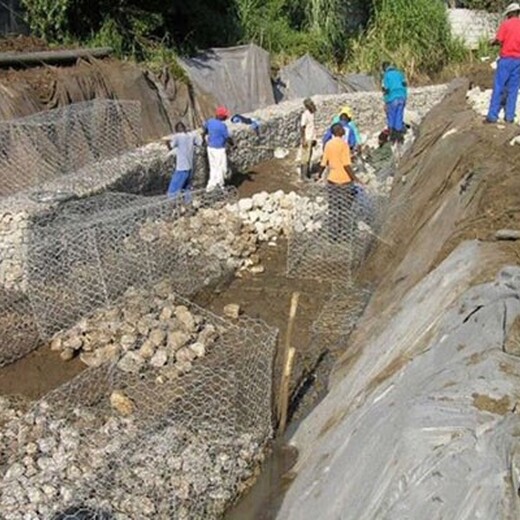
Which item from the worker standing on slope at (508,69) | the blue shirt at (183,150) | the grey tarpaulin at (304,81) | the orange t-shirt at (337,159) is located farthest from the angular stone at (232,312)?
the grey tarpaulin at (304,81)

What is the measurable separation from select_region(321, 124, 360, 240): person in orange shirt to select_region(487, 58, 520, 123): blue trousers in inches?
78.1

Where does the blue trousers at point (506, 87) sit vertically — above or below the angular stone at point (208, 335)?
above

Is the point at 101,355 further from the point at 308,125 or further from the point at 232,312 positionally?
the point at 308,125

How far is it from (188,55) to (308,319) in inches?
382

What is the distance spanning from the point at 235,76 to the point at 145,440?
12.1 meters

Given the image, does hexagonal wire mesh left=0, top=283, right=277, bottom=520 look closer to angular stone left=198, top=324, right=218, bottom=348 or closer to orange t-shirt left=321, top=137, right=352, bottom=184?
angular stone left=198, top=324, right=218, bottom=348

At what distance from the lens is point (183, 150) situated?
1194 centimetres

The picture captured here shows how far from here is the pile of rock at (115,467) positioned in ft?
19.3

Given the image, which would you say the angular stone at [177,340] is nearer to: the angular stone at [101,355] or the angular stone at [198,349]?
the angular stone at [198,349]

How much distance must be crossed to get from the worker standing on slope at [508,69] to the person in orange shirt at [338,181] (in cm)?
197

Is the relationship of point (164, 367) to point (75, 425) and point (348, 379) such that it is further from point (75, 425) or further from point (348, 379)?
point (348, 379)

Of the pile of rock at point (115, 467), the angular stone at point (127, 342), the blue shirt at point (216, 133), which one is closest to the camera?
the pile of rock at point (115, 467)

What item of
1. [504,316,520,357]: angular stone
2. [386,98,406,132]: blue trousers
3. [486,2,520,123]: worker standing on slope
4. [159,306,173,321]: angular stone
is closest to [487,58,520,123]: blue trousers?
[486,2,520,123]: worker standing on slope

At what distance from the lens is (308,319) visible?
31.4 ft
